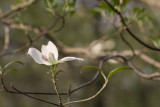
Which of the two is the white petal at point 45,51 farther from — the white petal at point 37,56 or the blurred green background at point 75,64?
the blurred green background at point 75,64

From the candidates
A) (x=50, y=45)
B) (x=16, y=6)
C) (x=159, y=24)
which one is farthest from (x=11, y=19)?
(x=159, y=24)

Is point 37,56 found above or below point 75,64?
above

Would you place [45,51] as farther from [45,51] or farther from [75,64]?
[75,64]

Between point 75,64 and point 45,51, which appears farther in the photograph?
point 75,64

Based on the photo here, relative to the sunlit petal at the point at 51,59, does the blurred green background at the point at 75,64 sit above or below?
below

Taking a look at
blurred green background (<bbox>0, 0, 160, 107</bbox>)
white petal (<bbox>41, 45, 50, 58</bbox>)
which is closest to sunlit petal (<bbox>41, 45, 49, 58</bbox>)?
white petal (<bbox>41, 45, 50, 58</bbox>)

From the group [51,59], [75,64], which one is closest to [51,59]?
[51,59]

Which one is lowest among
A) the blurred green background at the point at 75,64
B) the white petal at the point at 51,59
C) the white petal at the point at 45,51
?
the blurred green background at the point at 75,64

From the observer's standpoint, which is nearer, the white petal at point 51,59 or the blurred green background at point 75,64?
the white petal at point 51,59

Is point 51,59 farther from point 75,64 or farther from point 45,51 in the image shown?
point 75,64

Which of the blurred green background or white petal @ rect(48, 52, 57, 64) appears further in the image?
the blurred green background

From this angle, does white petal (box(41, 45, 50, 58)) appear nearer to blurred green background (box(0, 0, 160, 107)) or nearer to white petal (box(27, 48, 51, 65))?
white petal (box(27, 48, 51, 65))

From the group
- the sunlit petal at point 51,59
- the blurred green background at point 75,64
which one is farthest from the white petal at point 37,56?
A: the blurred green background at point 75,64

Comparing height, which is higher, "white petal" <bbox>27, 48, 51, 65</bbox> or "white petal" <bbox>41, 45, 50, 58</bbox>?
"white petal" <bbox>27, 48, 51, 65</bbox>
